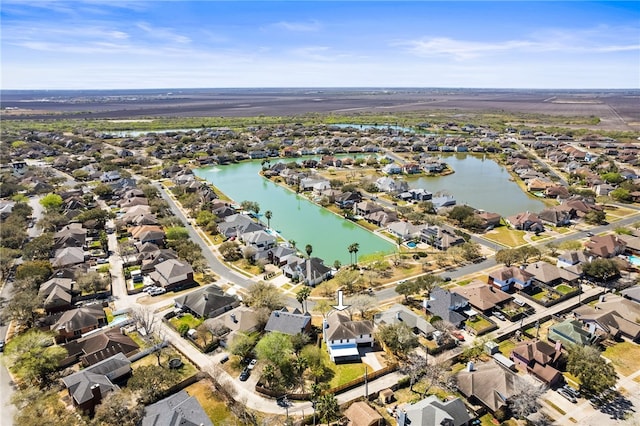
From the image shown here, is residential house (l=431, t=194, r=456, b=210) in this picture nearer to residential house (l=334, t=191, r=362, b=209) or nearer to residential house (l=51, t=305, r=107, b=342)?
residential house (l=334, t=191, r=362, b=209)

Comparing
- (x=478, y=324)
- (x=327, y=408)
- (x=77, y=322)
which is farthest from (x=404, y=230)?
(x=77, y=322)

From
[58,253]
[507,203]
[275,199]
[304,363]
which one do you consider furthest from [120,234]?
[507,203]

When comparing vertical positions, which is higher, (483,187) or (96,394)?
(483,187)

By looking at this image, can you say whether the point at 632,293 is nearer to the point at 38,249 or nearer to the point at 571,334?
the point at 571,334

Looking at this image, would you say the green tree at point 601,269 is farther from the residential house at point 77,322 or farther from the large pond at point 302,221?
the residential house at point 77,322

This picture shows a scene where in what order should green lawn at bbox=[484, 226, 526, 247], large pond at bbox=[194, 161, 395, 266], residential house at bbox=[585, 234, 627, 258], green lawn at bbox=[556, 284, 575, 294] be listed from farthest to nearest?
green lawn at bbox=[484, 226, 526, 247]
large pond at bbox=[194, 161, 395, 266]
residential house at bbox=[585, 234, 627, 258]
green lawn at bbox=[556, 284, 575, 294]

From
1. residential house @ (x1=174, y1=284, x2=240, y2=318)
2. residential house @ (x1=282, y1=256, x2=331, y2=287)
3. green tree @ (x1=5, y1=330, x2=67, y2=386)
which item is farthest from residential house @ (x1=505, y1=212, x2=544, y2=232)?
green tree @ (x1=5, y1=330, x2=67, y2=386)

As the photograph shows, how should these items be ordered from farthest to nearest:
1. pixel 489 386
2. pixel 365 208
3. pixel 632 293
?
pixel 365 208, pixel 632 293, pixel 489 386
